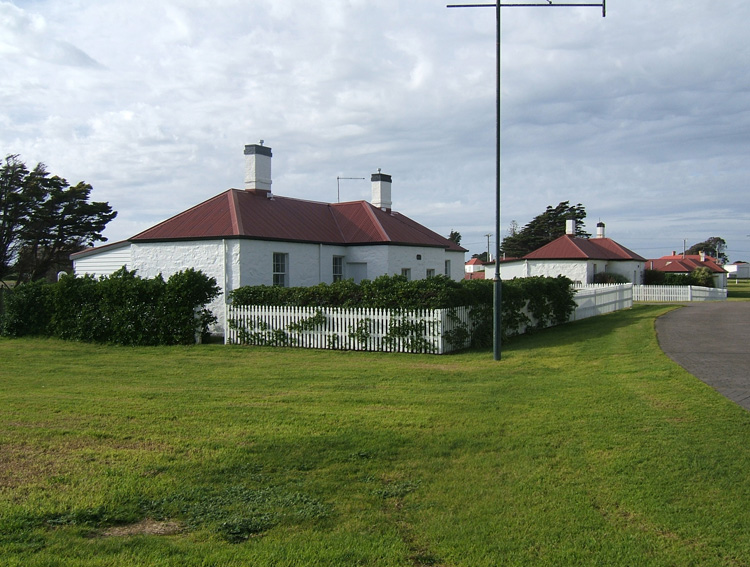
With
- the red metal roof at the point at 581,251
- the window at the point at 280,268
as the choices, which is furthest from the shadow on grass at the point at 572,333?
the red metal roof at the point at 581,251

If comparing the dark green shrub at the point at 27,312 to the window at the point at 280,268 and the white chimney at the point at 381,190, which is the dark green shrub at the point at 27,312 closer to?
the window at the point at 280,268

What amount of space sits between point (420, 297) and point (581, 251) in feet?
101

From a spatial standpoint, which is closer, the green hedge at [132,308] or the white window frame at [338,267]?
the green hedge at [132,308]

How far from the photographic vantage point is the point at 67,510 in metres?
5.16

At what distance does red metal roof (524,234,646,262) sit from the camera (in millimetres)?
43969

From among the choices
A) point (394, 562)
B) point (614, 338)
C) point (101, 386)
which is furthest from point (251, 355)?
point (394, 562)

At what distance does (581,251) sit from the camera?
144 ft

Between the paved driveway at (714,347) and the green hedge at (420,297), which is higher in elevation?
the green hedge at (420,297)

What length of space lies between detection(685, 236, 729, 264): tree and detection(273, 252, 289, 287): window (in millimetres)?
136667

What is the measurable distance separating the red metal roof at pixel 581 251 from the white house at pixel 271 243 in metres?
19.0

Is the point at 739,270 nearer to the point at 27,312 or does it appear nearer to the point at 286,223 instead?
the point at 286,223

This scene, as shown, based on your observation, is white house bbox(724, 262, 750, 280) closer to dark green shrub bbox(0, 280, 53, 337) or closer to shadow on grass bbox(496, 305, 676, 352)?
shadow on grass bbox(496, 305, 676, 352)

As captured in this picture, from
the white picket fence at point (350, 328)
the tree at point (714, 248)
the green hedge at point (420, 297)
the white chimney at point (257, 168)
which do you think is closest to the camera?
the white picket fence at point (350, 328)

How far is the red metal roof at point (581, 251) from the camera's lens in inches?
1731
